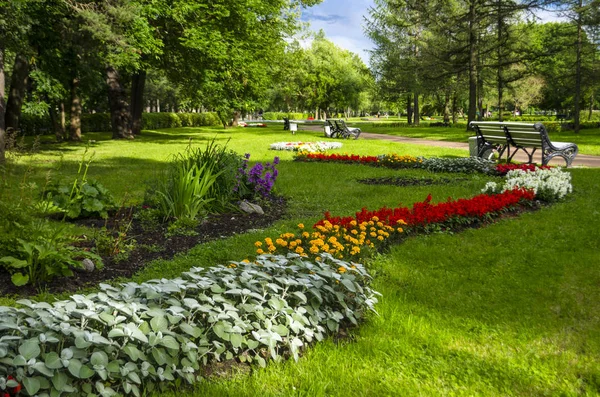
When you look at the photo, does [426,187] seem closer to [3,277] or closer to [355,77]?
[3,277]

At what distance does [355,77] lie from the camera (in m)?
54.0

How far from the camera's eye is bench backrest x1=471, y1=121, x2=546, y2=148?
9.42m

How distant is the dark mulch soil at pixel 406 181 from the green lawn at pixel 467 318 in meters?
2.59

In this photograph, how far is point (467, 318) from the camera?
3215 millimetres

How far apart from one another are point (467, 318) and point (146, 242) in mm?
3281

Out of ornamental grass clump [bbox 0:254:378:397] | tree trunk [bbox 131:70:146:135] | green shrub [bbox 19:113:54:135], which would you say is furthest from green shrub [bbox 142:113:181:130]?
ornamental grass clump [bbox 0:254:378:397]

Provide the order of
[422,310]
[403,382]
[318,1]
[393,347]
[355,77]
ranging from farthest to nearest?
[355,77] < [318,1] < [422,310] < [393,347] < [403,382]

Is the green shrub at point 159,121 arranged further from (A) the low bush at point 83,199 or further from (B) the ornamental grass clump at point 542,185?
(B) the ornamental grass clump at point 542,185

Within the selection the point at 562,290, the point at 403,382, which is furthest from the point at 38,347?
the point at 562,290

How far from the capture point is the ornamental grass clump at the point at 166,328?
198 cm

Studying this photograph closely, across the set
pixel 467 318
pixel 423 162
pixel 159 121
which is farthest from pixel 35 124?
pixel 467 318

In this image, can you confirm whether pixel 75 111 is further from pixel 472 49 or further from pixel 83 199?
pixel 472 49

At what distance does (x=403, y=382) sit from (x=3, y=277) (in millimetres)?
3221

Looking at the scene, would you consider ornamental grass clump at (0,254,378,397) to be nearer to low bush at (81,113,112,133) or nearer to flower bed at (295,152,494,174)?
flower bed at (295,152,494,174)
